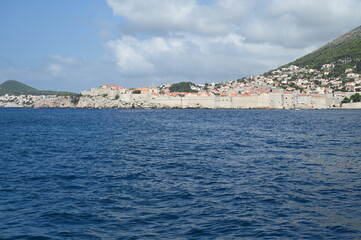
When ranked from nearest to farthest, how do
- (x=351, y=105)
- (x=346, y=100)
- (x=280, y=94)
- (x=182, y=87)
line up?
(x=351, y=105)
(x=346, y=100)
(x=280, y=94)
(x=182, y=87)

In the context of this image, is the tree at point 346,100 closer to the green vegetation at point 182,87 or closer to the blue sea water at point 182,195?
the green vegetation at point 182,87

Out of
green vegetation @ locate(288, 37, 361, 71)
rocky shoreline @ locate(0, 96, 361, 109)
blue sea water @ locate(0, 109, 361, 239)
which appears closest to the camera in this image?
blue sea water @ locate(0, 109, 361, 239)

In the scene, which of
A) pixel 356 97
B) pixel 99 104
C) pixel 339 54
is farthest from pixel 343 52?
pixel 99 104

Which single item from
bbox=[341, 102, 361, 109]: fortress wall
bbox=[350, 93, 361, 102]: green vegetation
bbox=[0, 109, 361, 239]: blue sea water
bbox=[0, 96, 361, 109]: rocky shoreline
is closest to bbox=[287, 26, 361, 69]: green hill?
bbox=[341, 102, 361, 109]: fortress wall

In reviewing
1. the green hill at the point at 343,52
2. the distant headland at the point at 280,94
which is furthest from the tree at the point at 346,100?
the green hill at the point at 343,52

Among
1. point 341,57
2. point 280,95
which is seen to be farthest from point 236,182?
point 341,57

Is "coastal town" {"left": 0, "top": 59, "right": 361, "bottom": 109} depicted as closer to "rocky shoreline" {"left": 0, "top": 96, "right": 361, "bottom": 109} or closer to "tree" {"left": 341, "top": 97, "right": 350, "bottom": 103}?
"rocky shoreline" {"left": 0, "top": 96, "right": 361, "bottom": 109}

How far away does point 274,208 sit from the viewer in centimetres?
657

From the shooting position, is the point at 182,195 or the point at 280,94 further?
the point at 280,94

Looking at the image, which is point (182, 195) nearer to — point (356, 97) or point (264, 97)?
point (356, 97)

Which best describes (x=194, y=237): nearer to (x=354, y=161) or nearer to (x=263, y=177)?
(x=263, y=177)

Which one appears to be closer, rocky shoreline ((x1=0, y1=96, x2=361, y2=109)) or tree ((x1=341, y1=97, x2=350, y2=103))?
tree ((x1=341, y1=97, x2=350, y2=103))

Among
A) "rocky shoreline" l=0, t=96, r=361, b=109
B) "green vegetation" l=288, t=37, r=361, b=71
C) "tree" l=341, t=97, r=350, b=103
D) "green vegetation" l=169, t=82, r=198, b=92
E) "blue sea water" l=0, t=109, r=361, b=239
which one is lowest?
"blue sea water" l=0, t=109, r=361, b=239

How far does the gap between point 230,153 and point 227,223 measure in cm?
783
